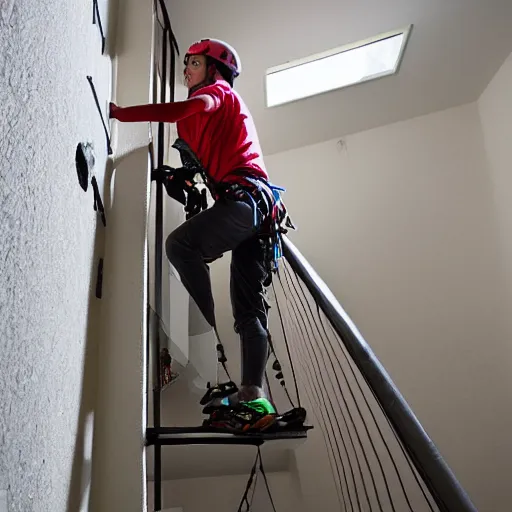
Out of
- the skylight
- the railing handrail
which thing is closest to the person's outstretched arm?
the railing handrail

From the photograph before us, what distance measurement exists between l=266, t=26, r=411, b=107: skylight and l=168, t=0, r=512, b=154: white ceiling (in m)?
0.05

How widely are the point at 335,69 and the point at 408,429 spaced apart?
2391 mm

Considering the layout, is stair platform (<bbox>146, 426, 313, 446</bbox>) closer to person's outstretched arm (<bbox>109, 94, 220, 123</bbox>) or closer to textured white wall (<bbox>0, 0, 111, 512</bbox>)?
textured white wall (<bbox>0, 0, 111, 512</bbox>)

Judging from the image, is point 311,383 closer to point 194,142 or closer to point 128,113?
point 194,142

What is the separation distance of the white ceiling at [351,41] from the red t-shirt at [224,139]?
971 mm

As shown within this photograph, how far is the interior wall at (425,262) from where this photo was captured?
109 inches

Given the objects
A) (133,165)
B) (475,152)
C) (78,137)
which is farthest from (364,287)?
(78,137)

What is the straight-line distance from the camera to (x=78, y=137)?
3.72 ft

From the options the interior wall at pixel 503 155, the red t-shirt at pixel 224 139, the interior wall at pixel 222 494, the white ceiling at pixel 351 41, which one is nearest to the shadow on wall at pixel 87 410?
the red t-shirt at pixel 224 139

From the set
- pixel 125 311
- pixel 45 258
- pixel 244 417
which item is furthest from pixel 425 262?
pixel 45 258

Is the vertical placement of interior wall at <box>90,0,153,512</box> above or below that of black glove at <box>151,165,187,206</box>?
below

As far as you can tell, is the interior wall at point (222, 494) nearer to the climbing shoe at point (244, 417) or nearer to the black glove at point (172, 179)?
the climbing shoe at point (244, 417)

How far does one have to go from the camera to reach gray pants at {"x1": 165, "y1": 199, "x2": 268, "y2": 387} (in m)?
1.66

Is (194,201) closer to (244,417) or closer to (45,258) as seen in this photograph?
(244,417)
